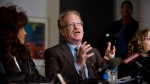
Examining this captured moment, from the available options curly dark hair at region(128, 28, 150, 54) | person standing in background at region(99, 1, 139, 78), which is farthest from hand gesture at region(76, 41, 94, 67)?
person standing in background at region(99, 1, 139, 78)

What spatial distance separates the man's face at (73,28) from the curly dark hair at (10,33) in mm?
480

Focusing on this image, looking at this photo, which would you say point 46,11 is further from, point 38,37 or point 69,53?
point 69,53

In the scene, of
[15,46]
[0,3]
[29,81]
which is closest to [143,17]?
[0,3]

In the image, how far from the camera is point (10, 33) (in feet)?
7.70

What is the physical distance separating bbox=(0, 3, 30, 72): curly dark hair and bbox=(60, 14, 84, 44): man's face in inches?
18.9

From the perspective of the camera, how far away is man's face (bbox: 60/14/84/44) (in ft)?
9.00

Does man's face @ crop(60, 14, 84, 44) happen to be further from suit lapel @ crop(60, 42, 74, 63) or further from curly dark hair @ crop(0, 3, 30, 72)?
curly dark hair @ crop(0, 3, 30, 72)

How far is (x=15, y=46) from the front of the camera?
2398 millimetres

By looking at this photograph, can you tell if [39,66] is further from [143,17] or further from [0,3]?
[143,17]

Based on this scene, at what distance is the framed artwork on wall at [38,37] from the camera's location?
5.15 metres

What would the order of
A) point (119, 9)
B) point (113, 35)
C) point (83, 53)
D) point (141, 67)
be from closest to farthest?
point (141, 67) < point (83, 53) < point (113, 35) < point (119, 9)

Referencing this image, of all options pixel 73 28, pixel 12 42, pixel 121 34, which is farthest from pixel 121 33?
pixel 12 42

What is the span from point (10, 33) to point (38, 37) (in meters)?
2.89

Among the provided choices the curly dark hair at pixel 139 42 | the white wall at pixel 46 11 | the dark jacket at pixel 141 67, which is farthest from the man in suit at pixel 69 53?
the white wall at pixel 46 11
